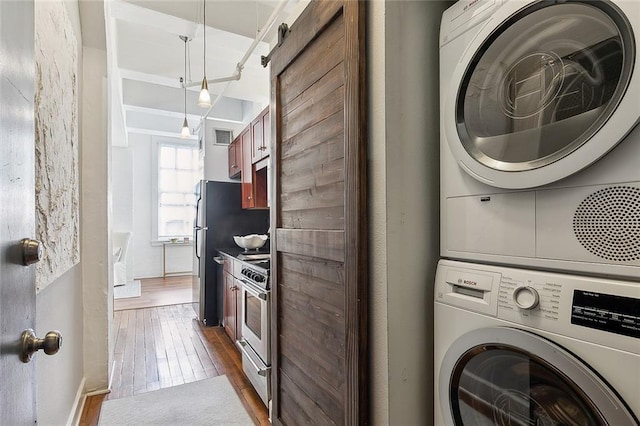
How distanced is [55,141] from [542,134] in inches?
71.7

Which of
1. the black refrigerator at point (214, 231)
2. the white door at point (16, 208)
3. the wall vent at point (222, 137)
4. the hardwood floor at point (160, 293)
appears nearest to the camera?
the white door at point (16, 208)

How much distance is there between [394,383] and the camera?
43.6 inches

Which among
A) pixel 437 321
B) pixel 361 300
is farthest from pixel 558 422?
Result: pixel 361 300

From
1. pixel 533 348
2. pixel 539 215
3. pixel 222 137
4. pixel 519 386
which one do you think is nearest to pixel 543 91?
pixel 539 215

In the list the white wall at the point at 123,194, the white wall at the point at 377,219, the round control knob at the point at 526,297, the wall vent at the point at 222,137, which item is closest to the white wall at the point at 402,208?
the white wall at the point at 377,219

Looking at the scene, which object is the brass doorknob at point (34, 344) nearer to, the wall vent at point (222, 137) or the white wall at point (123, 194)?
the wall vent at point (222, 137)

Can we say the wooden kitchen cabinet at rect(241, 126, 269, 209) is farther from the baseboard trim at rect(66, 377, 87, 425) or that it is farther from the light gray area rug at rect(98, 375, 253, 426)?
the baseboard trim at rect(66, 377, 87, 425)

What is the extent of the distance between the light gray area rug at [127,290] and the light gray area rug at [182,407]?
10.9ft

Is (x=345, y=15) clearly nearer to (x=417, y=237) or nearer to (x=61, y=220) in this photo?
(x=417, y=237)

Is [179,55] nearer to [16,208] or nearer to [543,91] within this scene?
[16,208]

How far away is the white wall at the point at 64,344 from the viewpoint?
137 centimetres

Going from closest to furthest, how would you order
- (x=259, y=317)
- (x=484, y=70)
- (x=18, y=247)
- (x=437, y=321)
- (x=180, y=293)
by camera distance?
(x=18, y=247) → (x=484, y=70) → (x=437, y=321) → (x=259, y=317) → (x=180, y=293)

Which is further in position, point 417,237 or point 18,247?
point 417,237

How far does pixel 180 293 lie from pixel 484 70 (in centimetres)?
546
